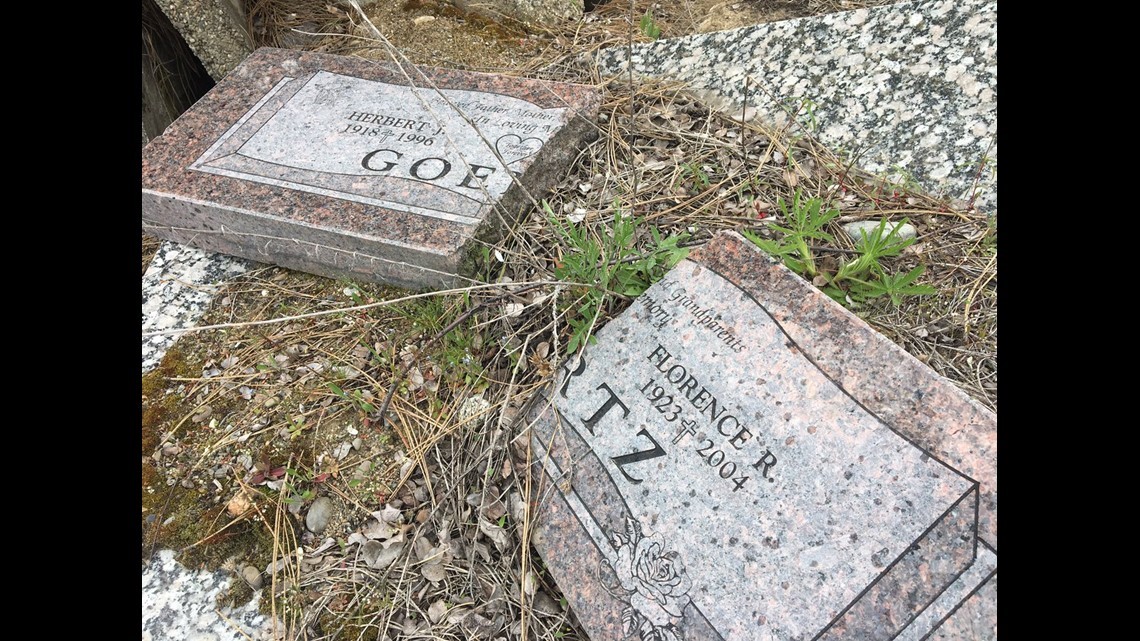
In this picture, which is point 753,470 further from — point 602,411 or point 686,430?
point 602,411

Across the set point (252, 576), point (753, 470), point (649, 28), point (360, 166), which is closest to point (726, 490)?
point (753, 470)

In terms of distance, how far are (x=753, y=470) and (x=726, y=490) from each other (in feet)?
0.24

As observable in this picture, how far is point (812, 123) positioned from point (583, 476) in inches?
60.4

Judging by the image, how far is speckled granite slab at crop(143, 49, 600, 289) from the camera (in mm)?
2223

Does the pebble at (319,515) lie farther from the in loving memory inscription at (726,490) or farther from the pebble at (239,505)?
the in loving memory inscription at (726,490)

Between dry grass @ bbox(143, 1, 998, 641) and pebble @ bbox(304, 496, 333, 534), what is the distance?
22mm

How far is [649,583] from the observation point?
1536mm

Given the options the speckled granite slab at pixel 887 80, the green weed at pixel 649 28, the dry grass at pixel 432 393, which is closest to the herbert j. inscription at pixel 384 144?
the dry grass at pixel 432 393

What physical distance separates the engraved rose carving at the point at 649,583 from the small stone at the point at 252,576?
0.90 meters

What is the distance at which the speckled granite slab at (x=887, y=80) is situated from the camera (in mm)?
2211

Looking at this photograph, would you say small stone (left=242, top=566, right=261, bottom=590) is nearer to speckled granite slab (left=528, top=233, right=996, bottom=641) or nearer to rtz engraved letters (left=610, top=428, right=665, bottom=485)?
speckled granite slab (left=528, top=233, right=996, bottom=641)

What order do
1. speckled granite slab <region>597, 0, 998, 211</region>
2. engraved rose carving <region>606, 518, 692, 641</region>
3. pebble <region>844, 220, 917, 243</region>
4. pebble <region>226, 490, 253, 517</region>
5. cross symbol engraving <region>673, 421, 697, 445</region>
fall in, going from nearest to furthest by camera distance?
engraved rose carving <region>606, 518, 692, 641</region> → cross symbol engraving <region>673, 421, 697, 445</region> → pebble <region>226, 490, 253, 517</region> → pebble <region>844, 220, 917, 243</region> → speckled granite slab <region>597, 0, 998, 211</region>

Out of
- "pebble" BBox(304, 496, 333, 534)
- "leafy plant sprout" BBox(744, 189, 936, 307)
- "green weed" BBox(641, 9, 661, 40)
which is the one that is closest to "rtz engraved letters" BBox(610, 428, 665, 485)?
"leafy plant sprout" BBox(744, 189, 936, 307)

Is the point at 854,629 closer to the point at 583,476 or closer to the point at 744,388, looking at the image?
the point at 744,388
